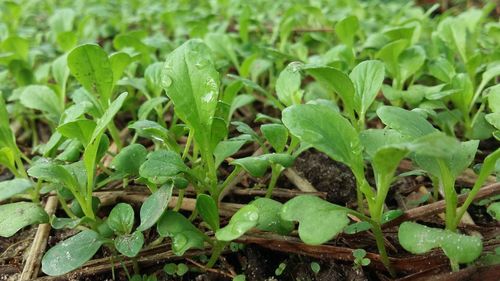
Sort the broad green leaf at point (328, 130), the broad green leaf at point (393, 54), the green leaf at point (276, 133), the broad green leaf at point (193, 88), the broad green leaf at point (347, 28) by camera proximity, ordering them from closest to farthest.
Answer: the broad green leaf at point (328, 130)
the broad green leaf at point (193, 88)
the green leaf at point (276, 133)
the broad green leaf at point (393, 54)
the broad green leaf at point (347, 28)

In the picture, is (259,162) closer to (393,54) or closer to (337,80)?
(337,80)

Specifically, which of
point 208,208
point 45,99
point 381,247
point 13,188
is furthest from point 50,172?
point 381,247

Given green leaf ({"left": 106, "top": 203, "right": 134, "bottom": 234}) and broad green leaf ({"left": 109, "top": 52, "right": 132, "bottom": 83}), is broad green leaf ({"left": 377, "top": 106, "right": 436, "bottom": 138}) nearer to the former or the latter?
green leaf ({"left": 106, "top": 203, "right": 134, "bottom": 234})

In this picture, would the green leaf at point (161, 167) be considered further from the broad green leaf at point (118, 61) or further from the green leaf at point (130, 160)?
the broad green leaf at point (118, 61)

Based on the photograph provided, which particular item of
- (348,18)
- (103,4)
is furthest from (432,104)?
(103,4)

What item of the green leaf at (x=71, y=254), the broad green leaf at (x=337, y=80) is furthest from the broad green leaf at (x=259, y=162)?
the green leaf at (x=71, y=254)

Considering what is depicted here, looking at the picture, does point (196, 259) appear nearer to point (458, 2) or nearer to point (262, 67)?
point (262, 67)

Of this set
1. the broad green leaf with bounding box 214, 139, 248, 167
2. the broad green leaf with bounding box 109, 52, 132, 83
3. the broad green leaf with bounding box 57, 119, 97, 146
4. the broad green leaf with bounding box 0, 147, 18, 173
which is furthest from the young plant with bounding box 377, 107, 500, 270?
the broad green leaf with bounding box 0, 147, 18, 173
